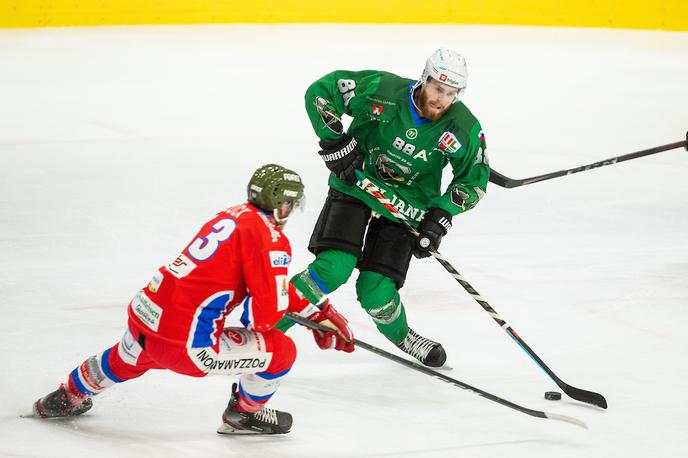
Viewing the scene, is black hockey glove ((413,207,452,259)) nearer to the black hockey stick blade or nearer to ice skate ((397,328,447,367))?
ice skate ((397,328,447,367))

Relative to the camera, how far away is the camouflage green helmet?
290 centimetres

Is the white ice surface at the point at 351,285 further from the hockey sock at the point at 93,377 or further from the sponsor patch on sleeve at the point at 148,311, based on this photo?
the sponsor patch on sleeve at the point at 148,311

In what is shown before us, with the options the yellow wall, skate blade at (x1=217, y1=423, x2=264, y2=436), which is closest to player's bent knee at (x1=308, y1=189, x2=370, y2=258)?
skate blade at (x1=217, y1=423, x2=264, y2=436)

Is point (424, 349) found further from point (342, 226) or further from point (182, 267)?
point (182, 267)

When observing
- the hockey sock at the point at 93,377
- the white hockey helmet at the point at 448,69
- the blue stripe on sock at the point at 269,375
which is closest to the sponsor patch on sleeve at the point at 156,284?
the hockey sock at the point at 93,377

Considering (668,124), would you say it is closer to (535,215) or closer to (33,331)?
(535,215)

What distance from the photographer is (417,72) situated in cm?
972

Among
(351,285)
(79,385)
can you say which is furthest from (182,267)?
(351,285)

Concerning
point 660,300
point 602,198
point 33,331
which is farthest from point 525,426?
point 602,198

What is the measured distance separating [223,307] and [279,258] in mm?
213

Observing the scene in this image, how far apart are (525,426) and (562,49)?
8302 millimetres

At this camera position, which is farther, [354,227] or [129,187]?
Answer: [129,187]

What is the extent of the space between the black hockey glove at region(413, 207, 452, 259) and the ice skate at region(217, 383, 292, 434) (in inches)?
35.1

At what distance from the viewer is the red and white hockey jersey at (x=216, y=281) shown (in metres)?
2.82
